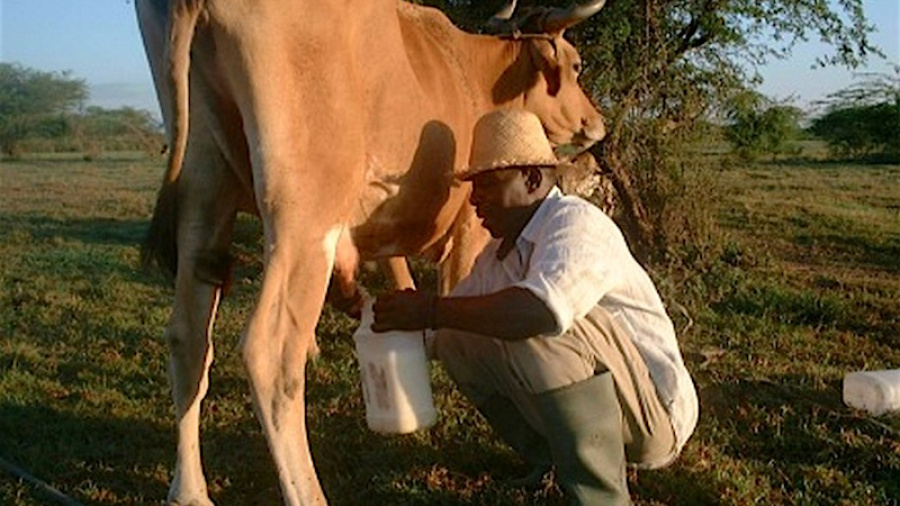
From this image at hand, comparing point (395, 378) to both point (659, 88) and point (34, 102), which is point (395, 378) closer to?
point (659, 88)

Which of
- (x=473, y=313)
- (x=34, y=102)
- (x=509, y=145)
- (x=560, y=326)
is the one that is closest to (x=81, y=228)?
(x=509, y=145)

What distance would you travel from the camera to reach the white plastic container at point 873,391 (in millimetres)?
5098

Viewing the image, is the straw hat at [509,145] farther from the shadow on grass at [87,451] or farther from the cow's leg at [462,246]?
the shadow on grass at [87,451]

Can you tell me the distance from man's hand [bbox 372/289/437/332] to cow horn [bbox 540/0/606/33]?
3086 millimetres

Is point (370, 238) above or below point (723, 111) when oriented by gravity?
above

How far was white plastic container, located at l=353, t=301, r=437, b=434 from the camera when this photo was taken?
3.69 m

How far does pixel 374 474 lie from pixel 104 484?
40.0 inches

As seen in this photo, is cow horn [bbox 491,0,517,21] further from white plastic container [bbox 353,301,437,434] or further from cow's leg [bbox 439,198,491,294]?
white plastic container [bbox 353,301,437,434]

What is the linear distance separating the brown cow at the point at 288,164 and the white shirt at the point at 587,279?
0.57m

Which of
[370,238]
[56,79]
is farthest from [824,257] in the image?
[56,79]

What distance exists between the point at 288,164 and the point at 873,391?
2944 mm

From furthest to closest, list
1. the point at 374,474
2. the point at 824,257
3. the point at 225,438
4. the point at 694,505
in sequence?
the point at 824,257 → the point at 225,438 → the point at 374,474 → the point at 694,505

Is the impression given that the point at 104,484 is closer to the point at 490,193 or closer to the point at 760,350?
the point at 490,193

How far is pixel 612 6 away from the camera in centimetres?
862
